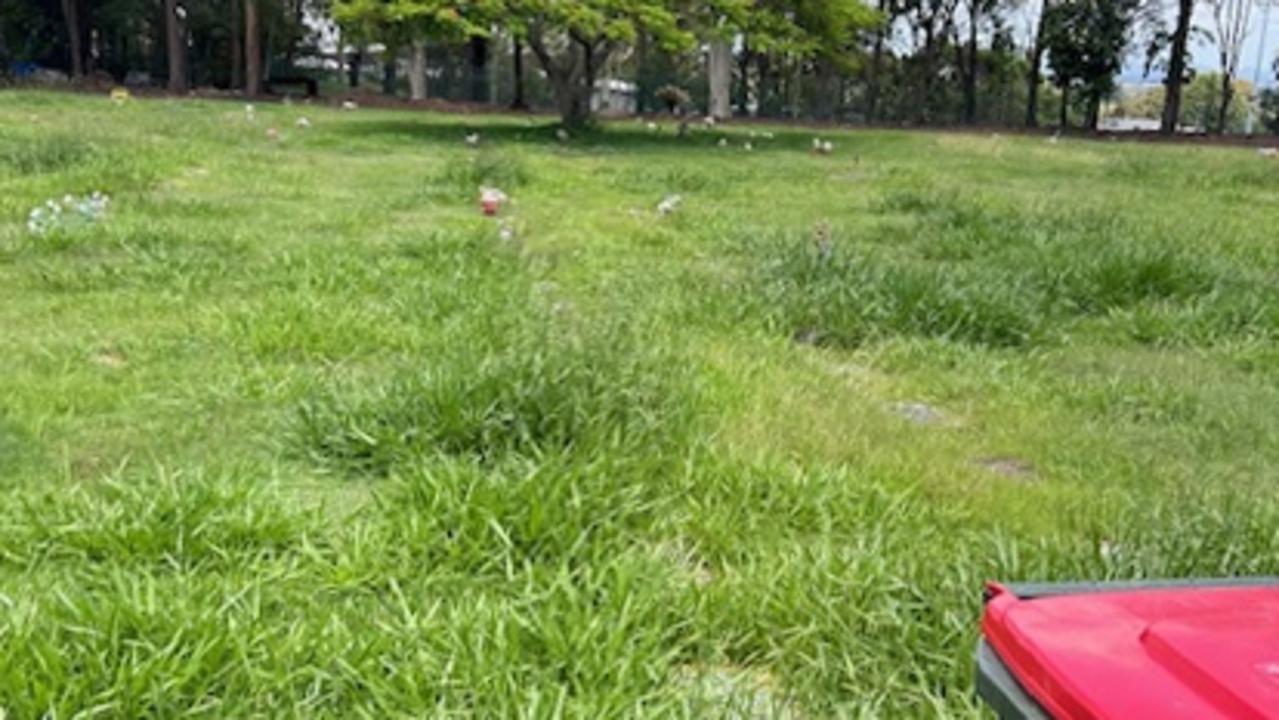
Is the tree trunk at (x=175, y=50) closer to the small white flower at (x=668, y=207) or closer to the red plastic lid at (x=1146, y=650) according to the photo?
the small white flower at (x=668, y=207)

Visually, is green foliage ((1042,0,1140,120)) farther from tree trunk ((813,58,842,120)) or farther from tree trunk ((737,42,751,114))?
tree trunk ((737,42,751,114))

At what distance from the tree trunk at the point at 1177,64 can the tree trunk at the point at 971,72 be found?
5.12 metres

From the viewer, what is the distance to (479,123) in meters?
18.0

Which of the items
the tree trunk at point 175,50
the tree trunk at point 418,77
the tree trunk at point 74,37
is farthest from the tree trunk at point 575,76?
the tree trunk at point 74,37

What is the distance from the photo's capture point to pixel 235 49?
26797 millimetres

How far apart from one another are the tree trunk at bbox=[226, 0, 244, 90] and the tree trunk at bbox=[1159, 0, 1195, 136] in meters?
21.9

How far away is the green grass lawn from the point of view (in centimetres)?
161

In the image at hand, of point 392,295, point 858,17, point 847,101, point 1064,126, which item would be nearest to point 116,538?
point 392,295

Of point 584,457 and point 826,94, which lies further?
point 826,94

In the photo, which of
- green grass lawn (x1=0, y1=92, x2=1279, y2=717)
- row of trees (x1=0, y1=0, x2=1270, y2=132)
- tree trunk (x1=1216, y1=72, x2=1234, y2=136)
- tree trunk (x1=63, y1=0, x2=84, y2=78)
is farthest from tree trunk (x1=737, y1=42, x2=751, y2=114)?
green grass lawn (x1=0, y1=92, x2=1279, y2=717)

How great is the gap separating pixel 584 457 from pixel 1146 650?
1.46 meters

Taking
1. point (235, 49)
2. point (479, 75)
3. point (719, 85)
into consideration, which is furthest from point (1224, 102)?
point (235, 49)

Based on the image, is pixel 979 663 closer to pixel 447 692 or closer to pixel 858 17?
pixel 447 692

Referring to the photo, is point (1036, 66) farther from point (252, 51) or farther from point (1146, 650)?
point (1146, 650)
